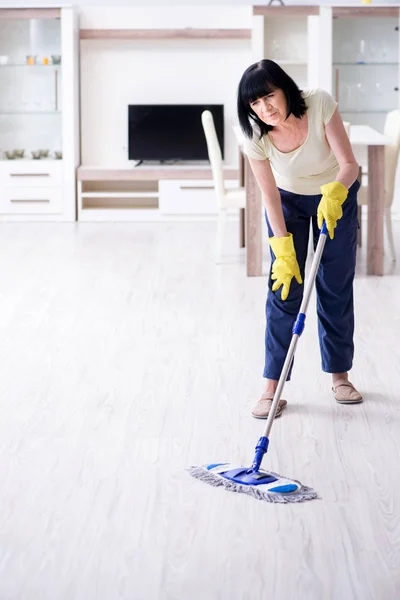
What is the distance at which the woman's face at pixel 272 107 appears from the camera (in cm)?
253

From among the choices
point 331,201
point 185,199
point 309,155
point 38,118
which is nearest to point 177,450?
point 331,201

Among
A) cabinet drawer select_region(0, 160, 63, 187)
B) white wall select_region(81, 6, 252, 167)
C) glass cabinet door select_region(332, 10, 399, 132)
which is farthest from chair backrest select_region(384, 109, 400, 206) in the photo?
cabinet drawer select_region(0, 160, 63, 187)

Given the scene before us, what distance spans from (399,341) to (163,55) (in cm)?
440

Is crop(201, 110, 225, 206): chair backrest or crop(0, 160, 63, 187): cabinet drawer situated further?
crop(0, 160, 63, 187): cabinet drawer

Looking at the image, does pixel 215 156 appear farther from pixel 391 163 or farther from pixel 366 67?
pixel 366 67

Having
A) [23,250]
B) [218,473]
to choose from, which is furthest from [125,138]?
[218,473]

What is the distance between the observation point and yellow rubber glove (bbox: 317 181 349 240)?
2.62 meters

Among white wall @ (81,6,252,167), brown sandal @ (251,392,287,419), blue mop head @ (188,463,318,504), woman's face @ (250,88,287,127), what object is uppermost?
white wall @ (81,6,252,167)

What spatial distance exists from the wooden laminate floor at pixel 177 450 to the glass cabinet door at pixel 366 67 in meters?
2.85

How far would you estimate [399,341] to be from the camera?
3.70 metres

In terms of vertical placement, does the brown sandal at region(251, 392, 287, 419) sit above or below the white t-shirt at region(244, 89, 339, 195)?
below

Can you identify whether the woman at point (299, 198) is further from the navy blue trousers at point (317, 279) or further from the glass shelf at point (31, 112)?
the glass shelf at point (31, 112)

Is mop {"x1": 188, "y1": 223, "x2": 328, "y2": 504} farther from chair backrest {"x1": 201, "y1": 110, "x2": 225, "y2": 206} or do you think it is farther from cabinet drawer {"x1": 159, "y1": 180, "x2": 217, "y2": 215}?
cabinet drawer {"x1": 159, "y1": 180, "x2": 217, "y2": 215}

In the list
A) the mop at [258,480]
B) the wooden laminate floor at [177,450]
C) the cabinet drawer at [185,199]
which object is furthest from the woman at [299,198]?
the cabinet drawer at [185,199]
